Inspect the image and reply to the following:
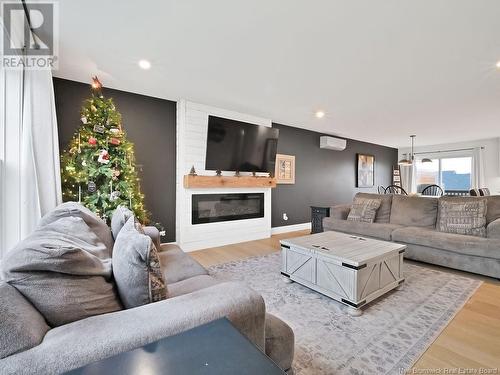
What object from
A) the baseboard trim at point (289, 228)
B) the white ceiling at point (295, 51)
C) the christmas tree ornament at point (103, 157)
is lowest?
the baseboard trim at point (289, 228)

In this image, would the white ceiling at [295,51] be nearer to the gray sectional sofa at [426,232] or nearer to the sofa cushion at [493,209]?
the sofa cushion at [493,209]

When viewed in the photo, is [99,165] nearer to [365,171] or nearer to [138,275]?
[138,275]

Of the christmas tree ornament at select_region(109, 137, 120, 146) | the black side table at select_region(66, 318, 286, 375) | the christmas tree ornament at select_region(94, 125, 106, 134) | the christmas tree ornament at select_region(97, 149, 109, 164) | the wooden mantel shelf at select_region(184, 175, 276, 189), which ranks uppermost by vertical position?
the christmas tree ornament at select_region(94, 125, 106, 134)

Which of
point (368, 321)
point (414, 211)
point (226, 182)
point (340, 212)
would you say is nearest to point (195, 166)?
point (226, 182)

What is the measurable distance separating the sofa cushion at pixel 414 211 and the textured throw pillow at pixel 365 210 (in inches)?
11.4

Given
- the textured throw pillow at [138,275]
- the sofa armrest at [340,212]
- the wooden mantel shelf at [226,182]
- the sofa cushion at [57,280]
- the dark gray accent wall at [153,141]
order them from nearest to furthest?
the sofa cushion at [57,280] → the textured throw pillow at [138,275] → the dark gray accent wall at [153,141] → the wooden mantel shelf at [226,182] → the sofa armrest at [340,212]

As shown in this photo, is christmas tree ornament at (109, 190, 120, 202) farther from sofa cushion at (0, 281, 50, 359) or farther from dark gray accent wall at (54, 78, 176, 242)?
sofa cushion at (0, 281, 50, 359)

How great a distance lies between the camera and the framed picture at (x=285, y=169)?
204 inches

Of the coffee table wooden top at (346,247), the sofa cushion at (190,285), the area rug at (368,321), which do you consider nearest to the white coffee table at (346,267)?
the coffee table wooden top at (346,247)

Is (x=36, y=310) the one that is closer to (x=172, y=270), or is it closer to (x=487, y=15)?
(x=172, y=270)

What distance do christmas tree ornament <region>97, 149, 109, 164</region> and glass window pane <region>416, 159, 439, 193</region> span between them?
8.89m

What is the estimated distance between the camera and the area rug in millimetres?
1481

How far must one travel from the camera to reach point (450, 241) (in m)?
2.97

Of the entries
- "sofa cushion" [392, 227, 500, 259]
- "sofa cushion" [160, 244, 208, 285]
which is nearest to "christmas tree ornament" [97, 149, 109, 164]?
"sofa cushion" [160, 244, 208, 285]
